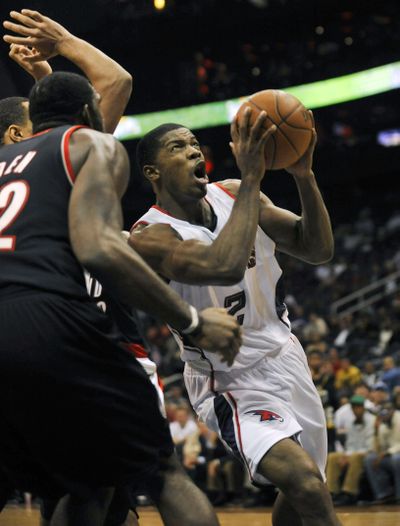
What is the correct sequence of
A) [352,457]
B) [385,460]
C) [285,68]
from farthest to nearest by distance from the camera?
[285,68] → [352,457] → [385,460]

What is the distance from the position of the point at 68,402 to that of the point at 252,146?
139cm

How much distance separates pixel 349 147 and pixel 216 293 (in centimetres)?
2168

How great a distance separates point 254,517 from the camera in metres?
9.29

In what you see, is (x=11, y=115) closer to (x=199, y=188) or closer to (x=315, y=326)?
(x=199, y=188)

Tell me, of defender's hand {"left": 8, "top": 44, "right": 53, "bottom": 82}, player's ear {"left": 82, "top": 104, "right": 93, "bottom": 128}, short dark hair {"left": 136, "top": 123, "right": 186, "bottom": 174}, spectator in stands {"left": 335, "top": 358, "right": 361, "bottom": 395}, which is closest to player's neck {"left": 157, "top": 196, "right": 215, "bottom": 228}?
short dark hair {"left": 136, "top": 123, "right": 186, "bottom": 174}

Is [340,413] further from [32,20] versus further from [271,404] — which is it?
[32,20]

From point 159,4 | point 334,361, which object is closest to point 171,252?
point 334,361

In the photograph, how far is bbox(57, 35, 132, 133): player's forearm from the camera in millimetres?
4223

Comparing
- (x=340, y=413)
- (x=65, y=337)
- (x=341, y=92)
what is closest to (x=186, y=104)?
(x=341, y=92)

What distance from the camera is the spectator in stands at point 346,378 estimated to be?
11305mm

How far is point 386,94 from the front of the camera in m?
24.2

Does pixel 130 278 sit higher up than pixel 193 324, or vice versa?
pixel 130 278

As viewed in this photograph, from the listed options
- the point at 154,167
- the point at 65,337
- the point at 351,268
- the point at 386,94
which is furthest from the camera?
the point at 386,94

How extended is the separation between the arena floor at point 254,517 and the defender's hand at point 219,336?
5.49 meters
